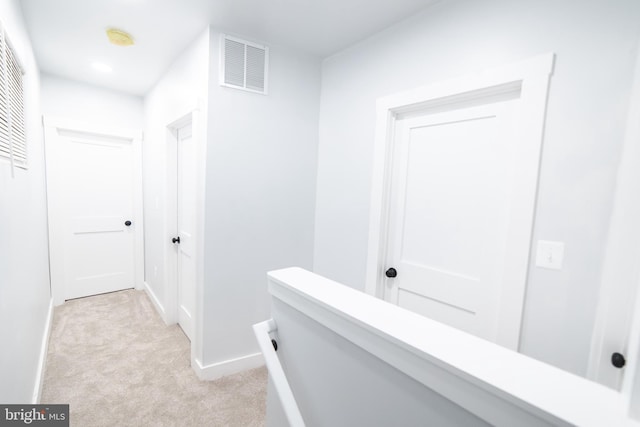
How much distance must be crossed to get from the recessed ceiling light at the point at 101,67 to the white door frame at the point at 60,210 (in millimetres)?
751

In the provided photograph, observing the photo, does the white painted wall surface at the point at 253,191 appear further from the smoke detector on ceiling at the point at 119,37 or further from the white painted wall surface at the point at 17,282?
the white painted wall surface at the point at 17,282

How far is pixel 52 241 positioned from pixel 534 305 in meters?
4.35

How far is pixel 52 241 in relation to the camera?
3230 mm

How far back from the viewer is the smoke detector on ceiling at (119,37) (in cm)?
211

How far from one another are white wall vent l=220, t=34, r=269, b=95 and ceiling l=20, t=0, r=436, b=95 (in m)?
0.08

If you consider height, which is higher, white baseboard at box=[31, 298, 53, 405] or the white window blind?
the white window blind

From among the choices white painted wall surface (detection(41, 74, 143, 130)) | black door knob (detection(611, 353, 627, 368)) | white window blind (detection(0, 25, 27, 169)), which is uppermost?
white painted wall surface (detection(41, 74, 143, 130))

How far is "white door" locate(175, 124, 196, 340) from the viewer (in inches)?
104

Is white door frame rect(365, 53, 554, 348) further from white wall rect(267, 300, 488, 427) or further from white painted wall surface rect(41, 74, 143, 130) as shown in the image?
white painted wall surface rect(41, 74, 143, 130)

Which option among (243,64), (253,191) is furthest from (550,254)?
(243,64)

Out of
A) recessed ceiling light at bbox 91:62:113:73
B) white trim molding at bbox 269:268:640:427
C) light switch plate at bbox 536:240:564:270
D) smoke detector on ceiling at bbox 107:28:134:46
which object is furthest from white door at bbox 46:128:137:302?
light switch plate at bbox 536:240:564:270

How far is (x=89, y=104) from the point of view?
3.37m

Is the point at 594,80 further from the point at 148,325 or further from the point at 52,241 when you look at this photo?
the point at 52,241

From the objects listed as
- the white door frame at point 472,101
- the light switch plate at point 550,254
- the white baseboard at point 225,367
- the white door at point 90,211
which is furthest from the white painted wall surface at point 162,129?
the light switch plate at point 550,254
